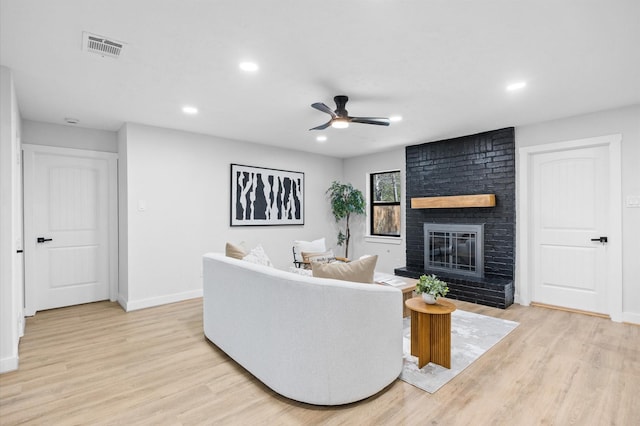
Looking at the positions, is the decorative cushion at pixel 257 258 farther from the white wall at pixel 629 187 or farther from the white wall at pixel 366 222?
the white wall at pixel 629 187

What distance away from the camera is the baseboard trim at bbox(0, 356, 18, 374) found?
254 centimetres

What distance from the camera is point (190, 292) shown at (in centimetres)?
465

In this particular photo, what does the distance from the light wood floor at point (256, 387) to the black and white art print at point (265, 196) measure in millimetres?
2244

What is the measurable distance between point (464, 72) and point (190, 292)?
4277mm

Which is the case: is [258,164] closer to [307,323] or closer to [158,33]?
[158,33]

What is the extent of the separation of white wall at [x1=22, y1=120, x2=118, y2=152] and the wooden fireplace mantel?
461 centimetres

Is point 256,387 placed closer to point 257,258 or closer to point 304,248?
point 257,258

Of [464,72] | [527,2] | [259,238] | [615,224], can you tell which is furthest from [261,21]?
[615,224]

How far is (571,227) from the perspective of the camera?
4066 mm

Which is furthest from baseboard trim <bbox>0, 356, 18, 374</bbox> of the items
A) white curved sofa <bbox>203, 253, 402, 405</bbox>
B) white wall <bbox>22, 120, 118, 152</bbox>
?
white wall <bbox>22, 120, 118, 152</bbox>

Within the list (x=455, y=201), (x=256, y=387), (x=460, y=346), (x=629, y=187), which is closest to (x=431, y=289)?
(x=460, y=346)

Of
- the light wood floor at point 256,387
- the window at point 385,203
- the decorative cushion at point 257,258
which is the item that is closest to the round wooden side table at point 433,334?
the light wood floor at point 256,387

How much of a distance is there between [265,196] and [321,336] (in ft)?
12.4

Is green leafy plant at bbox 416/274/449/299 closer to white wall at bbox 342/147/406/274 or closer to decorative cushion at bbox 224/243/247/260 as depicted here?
→ decorative cushion at bbox 224/243/247/260
